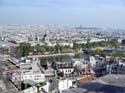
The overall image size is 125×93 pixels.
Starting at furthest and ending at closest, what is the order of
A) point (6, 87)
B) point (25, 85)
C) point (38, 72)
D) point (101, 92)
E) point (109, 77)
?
point (38, 72) → point (25, 85) → point (6, 87) → point (109, 77) → point (101, 92)

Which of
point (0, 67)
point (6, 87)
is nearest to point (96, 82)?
point (6, 87)

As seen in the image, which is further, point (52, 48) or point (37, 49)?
point (52, 48)

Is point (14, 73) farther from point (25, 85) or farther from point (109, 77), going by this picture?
point (109, 77)

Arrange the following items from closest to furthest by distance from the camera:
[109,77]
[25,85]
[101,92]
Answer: [101,92] → [109,77] → [25,85]

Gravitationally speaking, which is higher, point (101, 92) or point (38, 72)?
point (101, 92)

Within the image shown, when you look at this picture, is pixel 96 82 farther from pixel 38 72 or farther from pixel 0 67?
pixel 38 72

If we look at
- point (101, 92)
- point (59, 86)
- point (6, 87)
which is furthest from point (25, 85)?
point (101, 92)

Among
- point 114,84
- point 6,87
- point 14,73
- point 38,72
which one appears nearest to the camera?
point 114,84

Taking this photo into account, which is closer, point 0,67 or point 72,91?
point 72,91

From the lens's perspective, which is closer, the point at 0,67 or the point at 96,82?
the point at 96,82
